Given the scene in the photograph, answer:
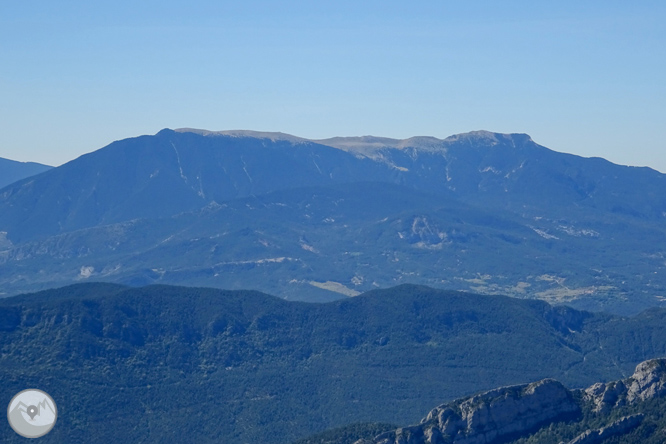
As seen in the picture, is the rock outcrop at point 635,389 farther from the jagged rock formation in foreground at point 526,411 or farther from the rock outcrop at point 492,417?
the rock outcrop at point 492,417

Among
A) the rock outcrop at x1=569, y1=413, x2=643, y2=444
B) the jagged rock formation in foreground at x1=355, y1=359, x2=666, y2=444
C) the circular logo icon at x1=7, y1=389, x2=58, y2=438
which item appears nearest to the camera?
the rock outcrop at x1=569, y1=413, x2=643, y2=444

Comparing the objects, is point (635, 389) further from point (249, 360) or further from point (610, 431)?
point (249, 360)

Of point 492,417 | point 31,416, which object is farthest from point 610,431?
point 31,416

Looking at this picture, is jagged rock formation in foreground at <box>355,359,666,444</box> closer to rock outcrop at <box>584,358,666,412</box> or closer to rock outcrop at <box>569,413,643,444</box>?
rock outcrop at <box>584,358,666,412</box>

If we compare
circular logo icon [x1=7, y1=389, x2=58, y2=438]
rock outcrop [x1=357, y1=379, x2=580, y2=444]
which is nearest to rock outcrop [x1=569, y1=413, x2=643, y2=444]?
rock outcrop [x1=357, y1=379, x2=580, y2=444]

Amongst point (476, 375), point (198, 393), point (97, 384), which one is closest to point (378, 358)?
point (476, 375)

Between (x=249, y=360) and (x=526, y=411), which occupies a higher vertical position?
(x=526, y=411)
